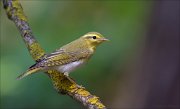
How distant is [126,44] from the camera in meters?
8.89

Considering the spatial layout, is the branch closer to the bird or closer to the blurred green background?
the bird

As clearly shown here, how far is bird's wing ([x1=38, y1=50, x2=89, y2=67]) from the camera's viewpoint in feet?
19.1

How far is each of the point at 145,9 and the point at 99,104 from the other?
213 inches

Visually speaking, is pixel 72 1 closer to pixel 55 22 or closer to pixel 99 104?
pixel 55 22

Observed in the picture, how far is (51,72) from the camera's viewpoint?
5.78 metres

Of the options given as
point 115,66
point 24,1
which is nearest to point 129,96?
point 115,66

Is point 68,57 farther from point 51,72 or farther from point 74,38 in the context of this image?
point 74,38

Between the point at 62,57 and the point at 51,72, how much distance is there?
366 millimetres

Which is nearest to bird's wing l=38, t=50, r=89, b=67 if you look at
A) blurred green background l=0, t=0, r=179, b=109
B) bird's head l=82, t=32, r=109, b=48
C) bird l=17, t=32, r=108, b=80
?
bird l=17, t=32, r=108, b=80

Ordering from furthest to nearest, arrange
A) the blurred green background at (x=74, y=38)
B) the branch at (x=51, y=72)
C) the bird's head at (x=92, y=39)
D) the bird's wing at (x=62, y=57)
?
the blurred green background at (x=74, y=38)
the bird's head at (x=92, y=39)
the bird's wing at (x=62, y=57)
the branch at (x=51, y=72)

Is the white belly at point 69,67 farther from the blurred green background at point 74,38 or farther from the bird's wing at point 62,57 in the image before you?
the blurred green background at point 74,38

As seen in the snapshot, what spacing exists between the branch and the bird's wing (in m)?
0.09

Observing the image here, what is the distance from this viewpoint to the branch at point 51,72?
15.7 ft

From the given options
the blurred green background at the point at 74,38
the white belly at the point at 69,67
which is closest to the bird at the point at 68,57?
the white belly at the point at 69,67
